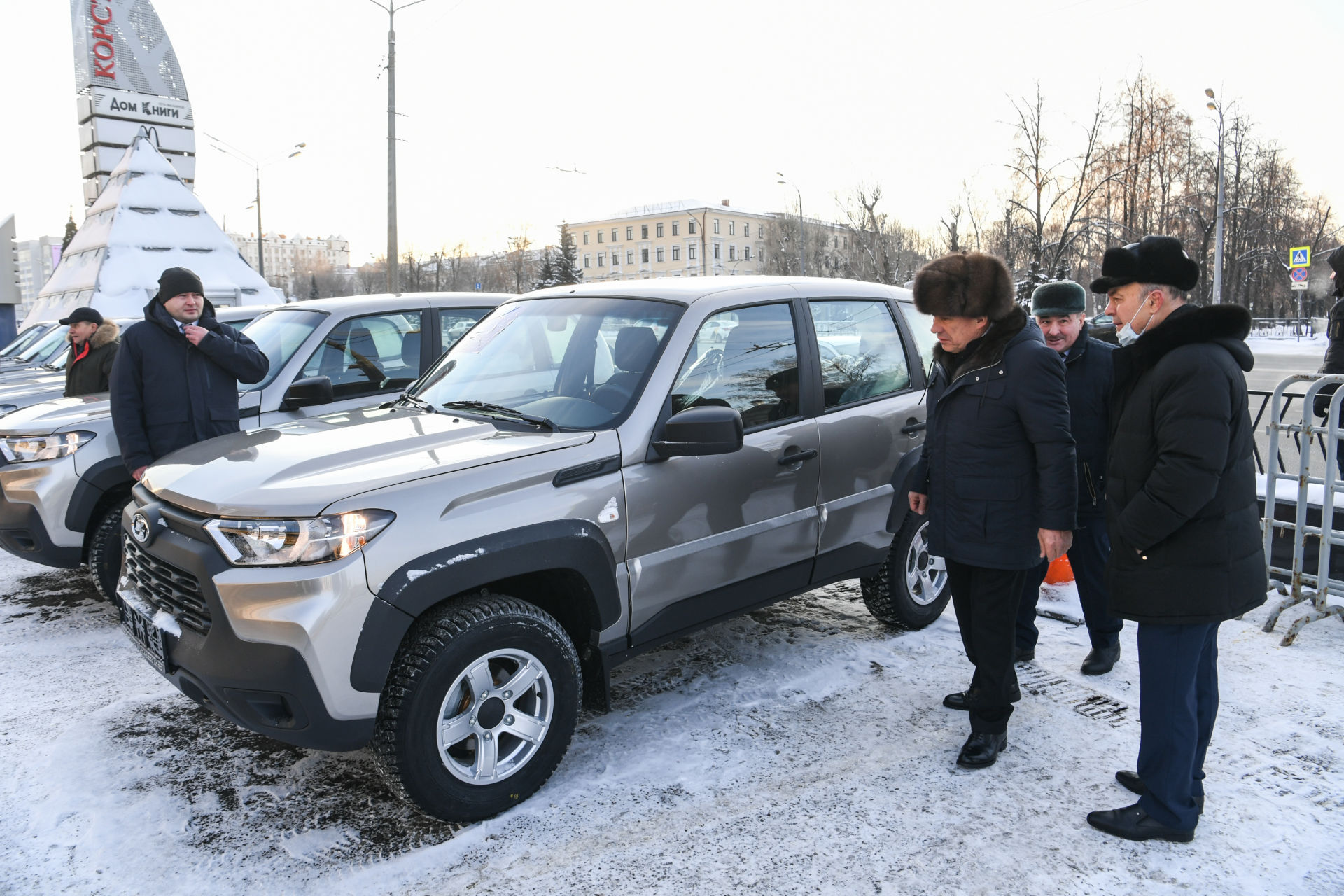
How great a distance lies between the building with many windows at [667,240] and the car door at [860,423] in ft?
302

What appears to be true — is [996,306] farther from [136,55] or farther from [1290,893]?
[136,55]

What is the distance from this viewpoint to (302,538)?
8.65 ft

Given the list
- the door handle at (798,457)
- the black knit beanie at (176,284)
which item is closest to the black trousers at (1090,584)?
the door handle at (798,457)

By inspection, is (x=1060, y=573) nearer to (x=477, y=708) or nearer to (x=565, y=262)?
(x=477, y=708)

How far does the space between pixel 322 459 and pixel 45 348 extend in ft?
38.4

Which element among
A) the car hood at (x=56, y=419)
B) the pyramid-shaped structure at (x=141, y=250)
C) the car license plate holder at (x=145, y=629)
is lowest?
the car license plate holder at (x=145, y=629)

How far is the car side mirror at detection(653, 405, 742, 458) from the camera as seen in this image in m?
3.10

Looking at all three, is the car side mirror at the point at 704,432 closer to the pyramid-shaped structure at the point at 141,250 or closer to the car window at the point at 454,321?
the car window at the point at 454,321

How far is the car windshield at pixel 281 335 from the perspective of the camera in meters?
5.55

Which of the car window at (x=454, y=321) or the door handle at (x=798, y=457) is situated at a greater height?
the car window at (x=454, y=321)

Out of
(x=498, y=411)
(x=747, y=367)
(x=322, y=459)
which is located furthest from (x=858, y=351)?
(x=322, y=459)

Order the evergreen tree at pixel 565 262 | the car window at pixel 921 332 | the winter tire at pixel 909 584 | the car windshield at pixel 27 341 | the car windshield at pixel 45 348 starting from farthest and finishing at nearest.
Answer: the evergreen tree at pixel 565 262 < the car windshield at pixel 27 341 < the car windshield at pixel 45 348 < the car window at pixel 921 332 < the winter tire at pixel 909 584

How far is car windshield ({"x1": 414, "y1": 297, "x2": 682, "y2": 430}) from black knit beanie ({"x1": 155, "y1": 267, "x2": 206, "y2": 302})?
5.58ft

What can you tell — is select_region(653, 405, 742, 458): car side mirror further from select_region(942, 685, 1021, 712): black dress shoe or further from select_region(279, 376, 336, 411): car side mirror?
select_region(279, 376, 336, 411): car side mirror
